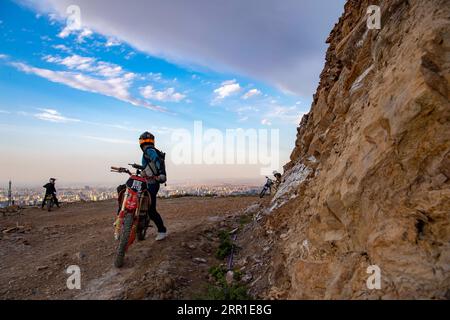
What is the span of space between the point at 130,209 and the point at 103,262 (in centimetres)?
165

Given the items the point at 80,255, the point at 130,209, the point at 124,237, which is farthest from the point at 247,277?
the point at 80,255

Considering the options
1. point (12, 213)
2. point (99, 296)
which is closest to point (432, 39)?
point (99, 296)

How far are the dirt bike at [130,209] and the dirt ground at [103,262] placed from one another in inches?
21.3

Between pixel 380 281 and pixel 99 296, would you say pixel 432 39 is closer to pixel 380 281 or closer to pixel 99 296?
pixel 380 281

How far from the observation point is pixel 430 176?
11.2 feet

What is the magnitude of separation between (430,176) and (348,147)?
1598 millimetres

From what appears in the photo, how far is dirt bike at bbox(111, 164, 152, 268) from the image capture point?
6574mm

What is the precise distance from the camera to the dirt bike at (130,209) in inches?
259

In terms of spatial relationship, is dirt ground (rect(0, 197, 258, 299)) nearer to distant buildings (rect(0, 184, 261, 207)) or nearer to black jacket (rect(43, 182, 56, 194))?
distant buildings (rect(0, 184, 261, 207))

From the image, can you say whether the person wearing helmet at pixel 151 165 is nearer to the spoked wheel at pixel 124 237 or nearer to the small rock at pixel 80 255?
the spoked wheel at pixel 124 237

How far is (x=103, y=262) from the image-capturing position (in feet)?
23.5

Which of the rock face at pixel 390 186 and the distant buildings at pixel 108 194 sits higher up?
the rock face at pixel 390 186

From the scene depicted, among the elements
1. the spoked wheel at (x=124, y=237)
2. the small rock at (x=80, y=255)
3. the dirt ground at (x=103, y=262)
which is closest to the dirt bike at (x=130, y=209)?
the spoked wheel at (x=124, y=237)

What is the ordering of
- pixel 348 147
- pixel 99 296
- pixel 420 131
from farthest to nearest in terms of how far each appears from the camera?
pixel 99 296 → pixel 348 147 → pixel 420 131
